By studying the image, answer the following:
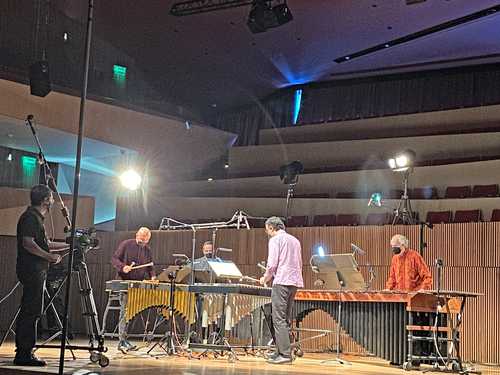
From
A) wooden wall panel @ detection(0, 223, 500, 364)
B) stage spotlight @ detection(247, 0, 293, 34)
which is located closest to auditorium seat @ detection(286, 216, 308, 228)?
wooden wall panel @ detection(0, 223, 500, 364)

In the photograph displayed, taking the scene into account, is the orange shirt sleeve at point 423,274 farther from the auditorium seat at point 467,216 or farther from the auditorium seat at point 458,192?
the auditorium seat at point 458,192

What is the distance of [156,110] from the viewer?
14.4m

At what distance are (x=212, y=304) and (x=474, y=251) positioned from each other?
148 inches

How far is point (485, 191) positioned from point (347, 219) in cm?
228

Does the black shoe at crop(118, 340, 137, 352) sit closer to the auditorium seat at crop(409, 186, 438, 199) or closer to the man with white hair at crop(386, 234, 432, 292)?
the man with white hair at crop(386, 234, 432, 292)

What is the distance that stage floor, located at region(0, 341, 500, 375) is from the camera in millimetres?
4949

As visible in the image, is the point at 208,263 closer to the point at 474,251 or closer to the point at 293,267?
the point at 293,267

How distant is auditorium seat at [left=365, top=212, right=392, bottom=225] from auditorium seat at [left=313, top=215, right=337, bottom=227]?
0.67m

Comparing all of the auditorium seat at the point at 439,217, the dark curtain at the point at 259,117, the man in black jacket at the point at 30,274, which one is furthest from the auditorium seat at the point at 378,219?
the man in black jacket at the point at 30,274

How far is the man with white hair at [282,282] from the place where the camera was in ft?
22.0

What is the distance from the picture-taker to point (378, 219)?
11156 mm

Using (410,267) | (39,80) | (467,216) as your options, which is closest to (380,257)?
(467,216)

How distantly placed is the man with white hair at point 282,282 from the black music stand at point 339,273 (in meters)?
0.65

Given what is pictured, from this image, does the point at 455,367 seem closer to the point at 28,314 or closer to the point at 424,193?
the point at 28,314
